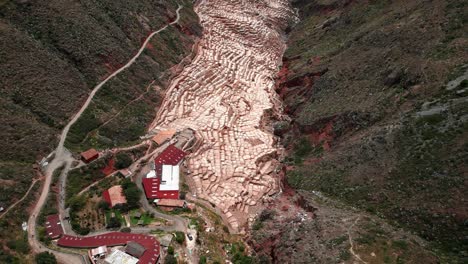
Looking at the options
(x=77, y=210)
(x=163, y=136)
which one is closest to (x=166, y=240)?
(x=77, y=210)

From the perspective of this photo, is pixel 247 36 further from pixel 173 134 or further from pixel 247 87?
pixel 173 134

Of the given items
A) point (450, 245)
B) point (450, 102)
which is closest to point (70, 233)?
point (450, 245)

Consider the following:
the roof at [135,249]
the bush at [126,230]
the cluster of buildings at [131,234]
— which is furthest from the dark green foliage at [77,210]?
the roof at [135,249]

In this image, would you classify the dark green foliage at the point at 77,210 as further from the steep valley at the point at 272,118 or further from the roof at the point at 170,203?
the roof at the point at 170,203

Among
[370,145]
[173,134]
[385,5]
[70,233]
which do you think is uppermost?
[385,5]

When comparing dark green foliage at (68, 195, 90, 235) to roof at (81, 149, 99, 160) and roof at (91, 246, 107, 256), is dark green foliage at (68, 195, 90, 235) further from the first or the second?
roof at (81, 149, 99, 160)

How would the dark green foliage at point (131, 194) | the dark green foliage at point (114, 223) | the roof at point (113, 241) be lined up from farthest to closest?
the dark green foliage at point (131, 194) → the dark green foliage at point (114, 223) → the roof at point (113, 241)

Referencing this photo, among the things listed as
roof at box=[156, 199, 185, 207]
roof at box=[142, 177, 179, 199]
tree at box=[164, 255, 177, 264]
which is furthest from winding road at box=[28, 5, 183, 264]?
roof at box=[156, 199, 185, 207]
